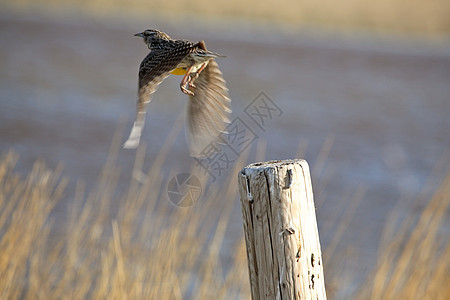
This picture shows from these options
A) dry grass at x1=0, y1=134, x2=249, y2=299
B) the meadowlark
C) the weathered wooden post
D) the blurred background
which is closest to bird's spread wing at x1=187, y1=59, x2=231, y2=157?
the meadowlark

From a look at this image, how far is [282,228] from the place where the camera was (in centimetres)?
212

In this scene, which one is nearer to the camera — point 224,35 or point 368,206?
point 368,206

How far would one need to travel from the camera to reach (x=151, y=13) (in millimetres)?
21234

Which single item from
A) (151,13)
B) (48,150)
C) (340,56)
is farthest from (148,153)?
(151,13)

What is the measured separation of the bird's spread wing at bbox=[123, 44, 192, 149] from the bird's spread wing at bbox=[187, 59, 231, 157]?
0.28 metres

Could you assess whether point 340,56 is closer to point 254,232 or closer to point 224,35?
point 224,35

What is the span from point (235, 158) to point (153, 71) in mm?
3663

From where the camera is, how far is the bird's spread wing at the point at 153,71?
7.29 ft

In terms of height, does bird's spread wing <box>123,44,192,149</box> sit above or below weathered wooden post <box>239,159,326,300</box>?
above

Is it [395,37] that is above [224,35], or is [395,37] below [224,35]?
above

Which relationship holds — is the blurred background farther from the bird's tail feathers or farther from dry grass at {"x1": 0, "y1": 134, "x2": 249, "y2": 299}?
the bird's tail feathers

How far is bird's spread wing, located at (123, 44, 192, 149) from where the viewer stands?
2.22 m

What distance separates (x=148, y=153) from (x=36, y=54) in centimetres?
740

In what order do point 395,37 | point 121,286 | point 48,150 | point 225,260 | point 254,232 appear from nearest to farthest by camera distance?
1. point 254,232
2. point 121,286
3. point 225,260
4. point 48,150
5. point 395,37
